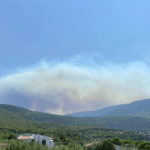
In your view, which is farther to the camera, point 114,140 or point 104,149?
point 114,140

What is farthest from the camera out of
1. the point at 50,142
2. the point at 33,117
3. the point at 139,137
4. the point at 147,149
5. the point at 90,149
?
the point at 33,117

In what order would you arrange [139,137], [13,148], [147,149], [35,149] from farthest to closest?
[139,137] < [147,149] < [35,149] < [13,148]

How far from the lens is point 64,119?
7470 inches

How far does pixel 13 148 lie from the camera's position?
29.2 meters

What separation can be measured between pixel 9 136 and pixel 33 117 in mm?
127593

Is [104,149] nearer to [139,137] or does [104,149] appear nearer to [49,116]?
[139,137]

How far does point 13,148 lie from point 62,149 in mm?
8679

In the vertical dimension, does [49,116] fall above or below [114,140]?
above

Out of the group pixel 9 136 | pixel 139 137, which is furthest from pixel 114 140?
pixel 139 137

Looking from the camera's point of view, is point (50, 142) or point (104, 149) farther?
point (50, 142)

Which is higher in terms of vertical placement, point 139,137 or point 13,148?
point 13,148

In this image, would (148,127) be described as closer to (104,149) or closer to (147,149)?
(147,149)

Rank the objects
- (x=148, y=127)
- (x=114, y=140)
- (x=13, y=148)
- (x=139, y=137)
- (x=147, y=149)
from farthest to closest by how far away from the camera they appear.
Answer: (x=148, y=127) < (x=139, y=137) < (x=114, y=140) < (x=147, y=149) < (x=13, y=148)

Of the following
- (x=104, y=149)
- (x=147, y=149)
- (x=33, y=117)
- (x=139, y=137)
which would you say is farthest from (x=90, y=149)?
(x=33, y=117)
